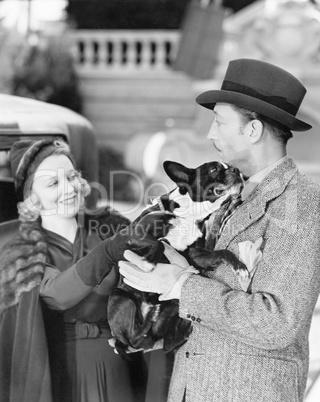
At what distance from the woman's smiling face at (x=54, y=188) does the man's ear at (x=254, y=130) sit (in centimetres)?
50

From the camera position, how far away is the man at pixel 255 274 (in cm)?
154

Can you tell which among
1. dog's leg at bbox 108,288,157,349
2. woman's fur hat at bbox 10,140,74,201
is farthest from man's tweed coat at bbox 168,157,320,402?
woman's fur hat at bbox 10,140,74,201

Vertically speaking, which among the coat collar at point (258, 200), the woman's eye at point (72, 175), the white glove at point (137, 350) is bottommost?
the white glove at point (137, 350)

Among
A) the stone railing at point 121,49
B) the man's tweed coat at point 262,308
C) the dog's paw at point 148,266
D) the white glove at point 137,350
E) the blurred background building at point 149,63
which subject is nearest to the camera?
the man's tweed coat at point 262,308

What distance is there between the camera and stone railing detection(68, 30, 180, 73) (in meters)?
10.6

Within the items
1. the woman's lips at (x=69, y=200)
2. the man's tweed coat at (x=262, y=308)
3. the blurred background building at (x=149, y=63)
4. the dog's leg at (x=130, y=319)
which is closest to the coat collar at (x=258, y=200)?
the man's tweed coat at (x=262, y=308)

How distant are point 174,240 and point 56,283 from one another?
33cm

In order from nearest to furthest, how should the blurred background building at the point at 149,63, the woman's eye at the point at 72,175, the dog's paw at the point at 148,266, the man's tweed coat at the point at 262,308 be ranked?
the man's tweed coat at the point at 262,308, the dog's paw at the point at 148,266, the woman's eye at the point at 72,175, the blurred background building at the point at 149,63

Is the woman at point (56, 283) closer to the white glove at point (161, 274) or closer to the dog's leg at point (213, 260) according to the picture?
the white glove at point (161, 274)

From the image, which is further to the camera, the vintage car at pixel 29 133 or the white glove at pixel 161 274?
the vintage car at pixel 29 133

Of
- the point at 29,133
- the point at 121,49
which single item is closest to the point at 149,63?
the point at 121,49

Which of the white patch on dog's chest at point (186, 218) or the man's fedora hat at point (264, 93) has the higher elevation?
the man's fedora hat at point (264, 93)

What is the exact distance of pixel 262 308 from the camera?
151cm

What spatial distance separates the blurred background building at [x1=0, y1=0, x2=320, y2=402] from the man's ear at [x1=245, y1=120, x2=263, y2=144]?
4867 millimetres
